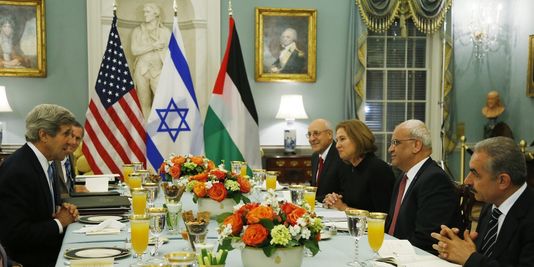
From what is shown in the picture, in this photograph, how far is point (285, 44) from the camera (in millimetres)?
7633

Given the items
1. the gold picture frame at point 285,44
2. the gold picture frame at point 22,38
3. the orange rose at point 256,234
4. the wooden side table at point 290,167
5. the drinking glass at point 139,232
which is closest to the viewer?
the orange rose at point 256,234

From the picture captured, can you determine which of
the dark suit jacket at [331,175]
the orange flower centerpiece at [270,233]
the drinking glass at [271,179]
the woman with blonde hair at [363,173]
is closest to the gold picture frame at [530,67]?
the dark suit jacket at [331,175]

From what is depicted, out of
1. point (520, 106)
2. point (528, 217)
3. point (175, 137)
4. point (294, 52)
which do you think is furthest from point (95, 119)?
point (520, 106)

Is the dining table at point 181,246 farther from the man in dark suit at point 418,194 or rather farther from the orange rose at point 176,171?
the orange rose at point 176,171

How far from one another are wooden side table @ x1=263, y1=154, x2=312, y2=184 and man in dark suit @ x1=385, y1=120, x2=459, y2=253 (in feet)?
12.7

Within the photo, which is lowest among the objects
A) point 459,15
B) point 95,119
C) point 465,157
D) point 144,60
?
point 465,157

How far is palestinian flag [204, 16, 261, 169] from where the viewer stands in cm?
585

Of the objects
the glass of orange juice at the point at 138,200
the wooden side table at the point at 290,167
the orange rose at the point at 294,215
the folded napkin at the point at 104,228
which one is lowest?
the wooden side table at the point at 290,167

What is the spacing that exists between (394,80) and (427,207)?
17.6 ft

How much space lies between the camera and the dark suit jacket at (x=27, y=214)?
117 inches

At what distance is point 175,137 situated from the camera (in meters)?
5.89

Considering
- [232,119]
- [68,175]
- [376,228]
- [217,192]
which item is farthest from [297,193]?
[232,119]

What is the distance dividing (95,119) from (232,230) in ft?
13.3

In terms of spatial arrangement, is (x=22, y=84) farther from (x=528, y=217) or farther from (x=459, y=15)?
(x=528, y=217)
